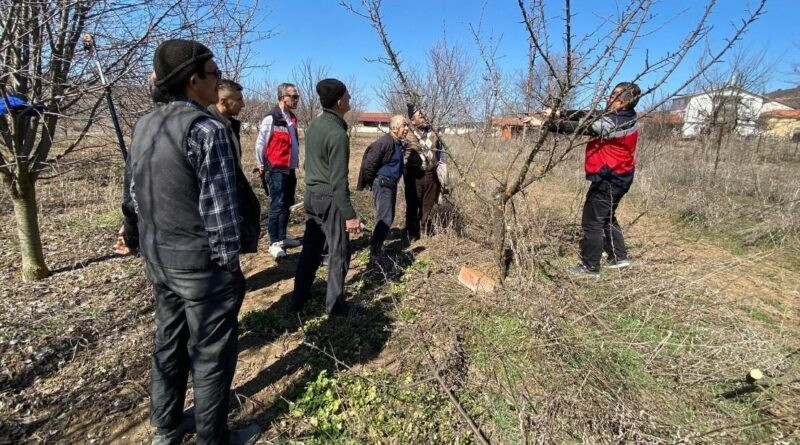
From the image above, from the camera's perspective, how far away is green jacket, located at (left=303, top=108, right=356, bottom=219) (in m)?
2.94

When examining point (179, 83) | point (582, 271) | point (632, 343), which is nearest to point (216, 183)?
point (179, 83)

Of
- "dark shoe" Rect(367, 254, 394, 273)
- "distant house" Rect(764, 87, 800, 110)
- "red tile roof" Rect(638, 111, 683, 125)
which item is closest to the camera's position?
"dark shoe" Rect(367, 254, 394, 273)

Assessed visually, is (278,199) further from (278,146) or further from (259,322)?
(259,322)

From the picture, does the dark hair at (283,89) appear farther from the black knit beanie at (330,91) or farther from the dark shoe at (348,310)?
the dark shoe at (348,310)

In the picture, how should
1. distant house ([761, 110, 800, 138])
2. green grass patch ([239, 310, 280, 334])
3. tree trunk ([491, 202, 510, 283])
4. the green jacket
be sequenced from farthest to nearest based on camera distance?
distant house ([761, 110, 800, 138]) → tree trunk ([491, 202, 510, 283]) → green grass patch ([239, 310, 280, 334]) → the green jacket

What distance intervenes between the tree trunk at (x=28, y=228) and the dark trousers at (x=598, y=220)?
5058 millimetres

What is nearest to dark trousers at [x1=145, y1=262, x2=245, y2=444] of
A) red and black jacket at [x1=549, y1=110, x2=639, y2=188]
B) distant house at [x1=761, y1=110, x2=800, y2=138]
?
red and black jacket at [x1=549, y1=110, x2=639, y2=188]

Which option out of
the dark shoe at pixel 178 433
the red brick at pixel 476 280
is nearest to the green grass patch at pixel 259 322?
the dark shoe at pixel 178 433

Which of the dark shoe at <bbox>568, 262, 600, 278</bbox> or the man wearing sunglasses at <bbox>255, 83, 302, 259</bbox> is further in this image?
the man wearing sunglasses at <bbox>255, 83, 302, 259</bbox>

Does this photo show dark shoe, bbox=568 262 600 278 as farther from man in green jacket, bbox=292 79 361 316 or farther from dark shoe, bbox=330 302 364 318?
man in green jacket, bbox=292 79 361 316

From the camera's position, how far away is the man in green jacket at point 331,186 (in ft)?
9.71

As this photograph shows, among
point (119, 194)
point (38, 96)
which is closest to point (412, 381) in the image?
point (38, 96)

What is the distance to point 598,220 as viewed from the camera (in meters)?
4.00

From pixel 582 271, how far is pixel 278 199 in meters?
3.36
